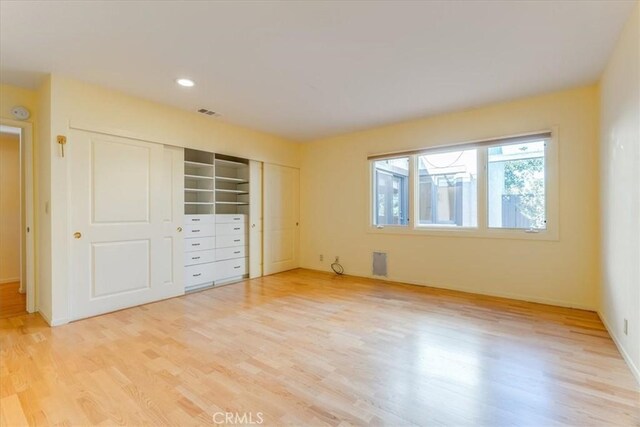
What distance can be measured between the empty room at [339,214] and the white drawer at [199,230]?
7cm

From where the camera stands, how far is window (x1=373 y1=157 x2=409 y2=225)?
185 inches

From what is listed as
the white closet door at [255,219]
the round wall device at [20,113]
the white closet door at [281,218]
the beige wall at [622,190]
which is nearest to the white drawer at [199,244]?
the white closet door at [255,219]

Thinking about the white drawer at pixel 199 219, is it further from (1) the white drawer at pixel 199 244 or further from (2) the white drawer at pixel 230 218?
(1) the white drawer at pixel 199 244

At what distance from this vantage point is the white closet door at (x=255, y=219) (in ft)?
16.4

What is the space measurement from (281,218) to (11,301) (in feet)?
12.5

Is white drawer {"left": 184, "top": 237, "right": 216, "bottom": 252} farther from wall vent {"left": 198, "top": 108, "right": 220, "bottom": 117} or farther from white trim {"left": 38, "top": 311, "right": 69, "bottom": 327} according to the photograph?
wall vent {"left": 198, "top": 108, "right": 220, "bottom": 117}

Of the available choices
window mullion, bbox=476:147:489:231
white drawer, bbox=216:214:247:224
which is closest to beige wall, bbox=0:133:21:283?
white drawer, bbox=216:214:247:224

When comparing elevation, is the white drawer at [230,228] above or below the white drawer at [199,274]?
above

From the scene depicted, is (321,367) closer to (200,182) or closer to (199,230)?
(199,230)

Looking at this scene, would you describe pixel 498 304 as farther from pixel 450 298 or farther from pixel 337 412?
pixel 337 412

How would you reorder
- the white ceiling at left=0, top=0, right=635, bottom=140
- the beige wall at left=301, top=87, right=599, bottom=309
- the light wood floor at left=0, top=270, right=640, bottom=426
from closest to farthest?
the light wood floor at left=0, top=270, right=640, bottom=426
the white ceiling at left=0, top=0, right=635, bottom=140
the beige wall at left=301, top=87, right=599, bottom=309

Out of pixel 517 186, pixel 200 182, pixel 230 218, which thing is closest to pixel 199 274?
pixel 230 218

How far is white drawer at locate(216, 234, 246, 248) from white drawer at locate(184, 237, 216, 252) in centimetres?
11

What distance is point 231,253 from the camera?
15.5 feet
